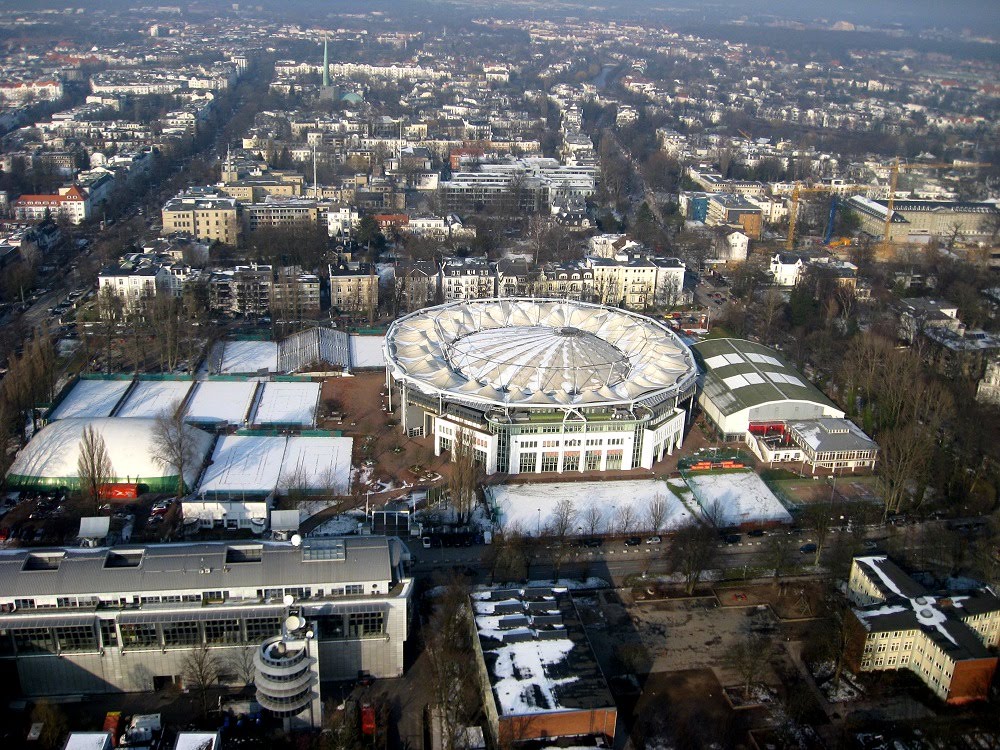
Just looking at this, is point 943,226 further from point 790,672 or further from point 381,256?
point 790,672

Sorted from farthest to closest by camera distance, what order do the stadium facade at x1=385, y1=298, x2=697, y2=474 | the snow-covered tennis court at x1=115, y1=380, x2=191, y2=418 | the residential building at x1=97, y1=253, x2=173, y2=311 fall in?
the residential building at x1=97, y1=253, x2=173, y2=311 < the snow-covered tennis court at x1=115, y1=380, x2=191, y2=418 < the stadium facade at x1=385, y1=298, x2=697, y2=474

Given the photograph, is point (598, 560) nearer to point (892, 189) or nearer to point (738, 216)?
point (738, 216)

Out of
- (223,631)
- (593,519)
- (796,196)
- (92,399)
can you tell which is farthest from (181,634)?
(796,196)

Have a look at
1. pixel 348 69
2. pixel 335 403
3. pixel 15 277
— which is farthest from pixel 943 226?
pixel 348 69

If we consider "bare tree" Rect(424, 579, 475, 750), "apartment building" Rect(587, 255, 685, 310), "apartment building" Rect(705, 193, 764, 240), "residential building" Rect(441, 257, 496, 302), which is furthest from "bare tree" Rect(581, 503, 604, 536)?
"apartment building" Rect(705, 193, 764, 240)

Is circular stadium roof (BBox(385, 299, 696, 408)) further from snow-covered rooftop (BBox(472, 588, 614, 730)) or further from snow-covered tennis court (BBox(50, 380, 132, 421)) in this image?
snow-covered tennis court (BBox(50, 380, 132, 421))
